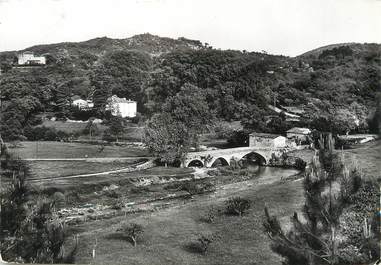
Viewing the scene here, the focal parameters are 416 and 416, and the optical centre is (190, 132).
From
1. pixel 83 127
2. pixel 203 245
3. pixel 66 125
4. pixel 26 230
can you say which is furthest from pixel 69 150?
pixel 26 230

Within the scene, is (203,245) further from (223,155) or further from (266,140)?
(223,155)

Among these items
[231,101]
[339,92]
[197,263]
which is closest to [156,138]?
[231,101]

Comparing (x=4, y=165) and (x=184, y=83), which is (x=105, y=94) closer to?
(x=184, y=83)

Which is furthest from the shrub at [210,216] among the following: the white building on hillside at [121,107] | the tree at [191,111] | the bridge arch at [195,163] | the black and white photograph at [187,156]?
the white building on hillside at [121,107]

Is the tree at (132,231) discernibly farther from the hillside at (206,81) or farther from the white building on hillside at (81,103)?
the white building on hillside at (81,103)

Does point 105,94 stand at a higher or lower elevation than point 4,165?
higher

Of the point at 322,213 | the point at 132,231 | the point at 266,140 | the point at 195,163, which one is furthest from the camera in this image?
the point at 195,163
